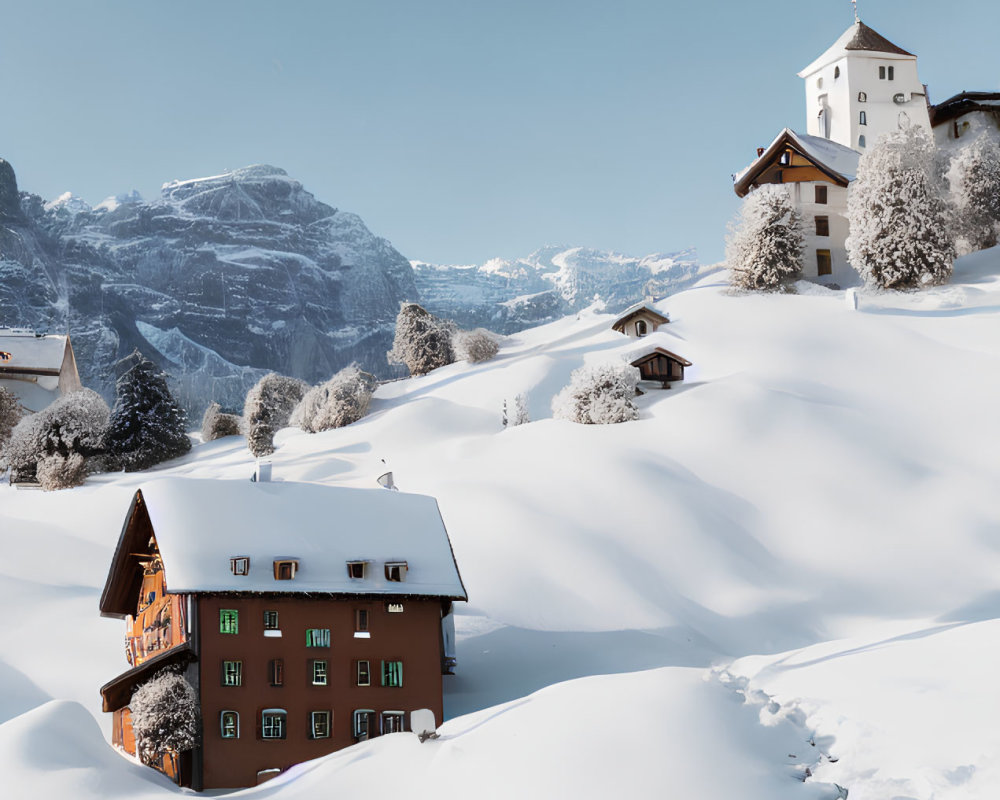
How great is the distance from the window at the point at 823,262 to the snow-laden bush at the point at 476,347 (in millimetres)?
20537

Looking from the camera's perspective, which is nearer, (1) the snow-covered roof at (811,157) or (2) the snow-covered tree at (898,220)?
(2) the snow-covered tree at (898,220)

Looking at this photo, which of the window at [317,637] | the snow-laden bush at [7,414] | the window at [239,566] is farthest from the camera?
the snow-laden bush at [7,414]

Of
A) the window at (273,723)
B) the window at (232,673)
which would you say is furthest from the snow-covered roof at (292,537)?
the window at (273,723)

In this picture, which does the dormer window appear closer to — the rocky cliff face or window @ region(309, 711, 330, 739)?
window @ region(309, 711, 330, 739)

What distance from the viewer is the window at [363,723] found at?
76.6 feet

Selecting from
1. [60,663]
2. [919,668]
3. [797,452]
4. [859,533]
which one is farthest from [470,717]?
[797,452]

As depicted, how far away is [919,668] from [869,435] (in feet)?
60.4

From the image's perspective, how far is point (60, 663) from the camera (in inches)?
1084

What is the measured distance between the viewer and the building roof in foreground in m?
22.9

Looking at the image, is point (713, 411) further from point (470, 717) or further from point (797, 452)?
point (470, 717)

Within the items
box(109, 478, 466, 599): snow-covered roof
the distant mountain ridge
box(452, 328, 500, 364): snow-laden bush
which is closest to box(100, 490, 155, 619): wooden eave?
box(109, 478, 466, 599): snow-covered roof

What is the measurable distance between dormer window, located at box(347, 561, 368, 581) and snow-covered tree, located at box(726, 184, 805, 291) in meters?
37.2

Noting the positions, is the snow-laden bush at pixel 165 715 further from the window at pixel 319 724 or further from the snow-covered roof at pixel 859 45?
the snow-covered roof at pixel 859 45

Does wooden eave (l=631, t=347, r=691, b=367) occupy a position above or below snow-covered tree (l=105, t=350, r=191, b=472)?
above
